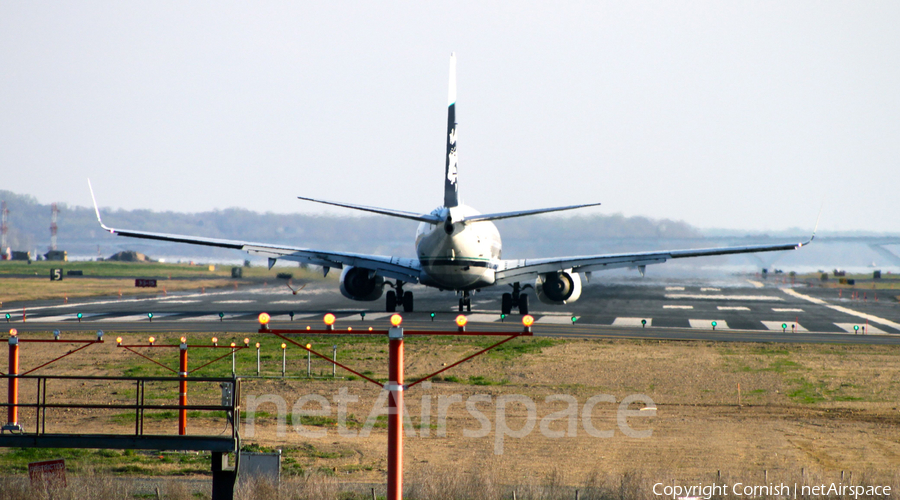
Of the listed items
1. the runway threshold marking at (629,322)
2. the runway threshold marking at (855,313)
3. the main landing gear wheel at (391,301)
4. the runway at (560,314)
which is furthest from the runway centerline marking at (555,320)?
the runway threshold marking at (855,313)

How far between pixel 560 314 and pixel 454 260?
1571 cm

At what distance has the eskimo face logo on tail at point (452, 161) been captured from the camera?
157 ft

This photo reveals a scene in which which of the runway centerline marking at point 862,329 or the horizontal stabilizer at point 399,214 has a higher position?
the horizontal stabilizer at point 399,214

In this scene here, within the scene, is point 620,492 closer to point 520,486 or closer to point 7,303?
point 520,486

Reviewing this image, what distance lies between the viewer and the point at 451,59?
49344 mm

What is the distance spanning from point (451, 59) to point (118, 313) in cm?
3006

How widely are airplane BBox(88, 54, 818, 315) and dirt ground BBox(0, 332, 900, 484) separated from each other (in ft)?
23.9

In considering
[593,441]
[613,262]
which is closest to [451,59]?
[613,262]

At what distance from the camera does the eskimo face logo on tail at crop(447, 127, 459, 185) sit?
47.9 metres

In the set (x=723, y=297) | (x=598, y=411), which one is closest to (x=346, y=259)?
(x=598, y=411)

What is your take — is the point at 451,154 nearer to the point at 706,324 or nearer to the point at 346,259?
the point at 346,259

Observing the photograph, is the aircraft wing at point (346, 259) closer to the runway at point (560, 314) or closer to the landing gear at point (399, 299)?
the landing gear at point (399, 299)

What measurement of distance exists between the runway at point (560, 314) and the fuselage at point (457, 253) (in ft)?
8.72

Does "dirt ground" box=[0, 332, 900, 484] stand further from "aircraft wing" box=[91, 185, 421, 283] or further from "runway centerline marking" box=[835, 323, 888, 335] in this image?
"aircraft wing" box=[91, 185, 421, 283]
